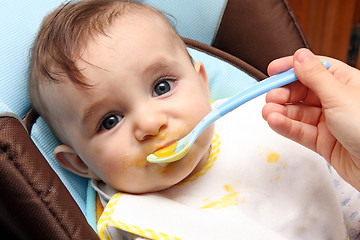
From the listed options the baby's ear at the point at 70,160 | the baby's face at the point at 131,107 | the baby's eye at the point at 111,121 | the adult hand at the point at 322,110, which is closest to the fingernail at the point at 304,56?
the adult hand at the point at 322,110

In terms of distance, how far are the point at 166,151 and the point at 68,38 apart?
10.6 inches

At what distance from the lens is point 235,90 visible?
1110mm

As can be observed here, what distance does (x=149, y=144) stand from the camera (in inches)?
29.7

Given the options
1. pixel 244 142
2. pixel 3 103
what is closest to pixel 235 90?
pixel 244 142

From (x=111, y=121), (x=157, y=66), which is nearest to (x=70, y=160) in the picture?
(x=111, y=121)

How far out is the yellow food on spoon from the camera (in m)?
0.74

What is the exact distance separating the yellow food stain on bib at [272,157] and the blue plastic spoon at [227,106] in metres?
0.22

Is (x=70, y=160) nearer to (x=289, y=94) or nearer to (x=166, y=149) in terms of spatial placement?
(x=166, y=149)

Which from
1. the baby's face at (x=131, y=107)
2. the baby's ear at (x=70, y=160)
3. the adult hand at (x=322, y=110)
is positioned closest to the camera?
the adult hand at (x=322, y=110)

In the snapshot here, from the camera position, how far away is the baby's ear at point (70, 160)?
0.86 meters

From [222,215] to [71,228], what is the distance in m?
0.27

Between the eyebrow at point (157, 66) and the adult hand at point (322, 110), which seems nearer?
the adult hand at point (322, 110)

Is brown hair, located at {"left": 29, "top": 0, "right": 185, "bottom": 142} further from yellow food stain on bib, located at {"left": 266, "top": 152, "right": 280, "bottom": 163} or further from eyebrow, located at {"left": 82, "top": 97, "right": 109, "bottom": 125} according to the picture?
yellow food stain on bib, located at {"left": 266, "top": 152, "right": 280, "bottom": 163}

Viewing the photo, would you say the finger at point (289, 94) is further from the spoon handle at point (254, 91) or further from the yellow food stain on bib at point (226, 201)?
the yellow food stain on bib at point (226, 201)
